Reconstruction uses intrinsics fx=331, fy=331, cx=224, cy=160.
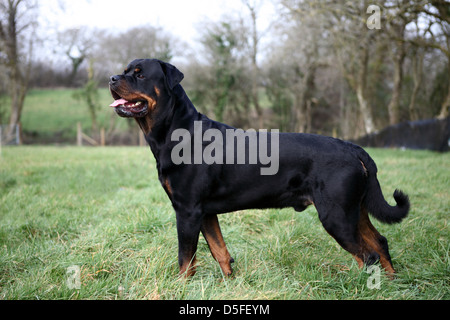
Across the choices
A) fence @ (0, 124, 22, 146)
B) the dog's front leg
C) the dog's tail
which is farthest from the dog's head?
fence @ (0, 124, 22, 146)

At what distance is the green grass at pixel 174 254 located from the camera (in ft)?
7.84

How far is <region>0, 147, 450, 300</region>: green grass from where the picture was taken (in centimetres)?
239

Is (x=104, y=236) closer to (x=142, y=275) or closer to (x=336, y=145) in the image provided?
(x=142, y=275)

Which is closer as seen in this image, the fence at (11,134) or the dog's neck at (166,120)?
the dog's neck at (166,120)

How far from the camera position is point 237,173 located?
2.69 metres

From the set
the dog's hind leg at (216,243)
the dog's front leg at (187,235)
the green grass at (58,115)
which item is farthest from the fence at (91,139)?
the dog's front leg at (187,235)

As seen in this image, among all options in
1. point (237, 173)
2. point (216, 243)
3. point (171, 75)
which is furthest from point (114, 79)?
point (216, 243)

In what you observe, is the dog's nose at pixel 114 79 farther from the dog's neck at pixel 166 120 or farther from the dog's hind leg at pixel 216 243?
the dog's hind leg at pixel 216 243

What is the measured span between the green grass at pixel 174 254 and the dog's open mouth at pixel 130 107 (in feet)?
3.96

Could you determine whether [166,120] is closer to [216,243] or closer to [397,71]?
[216,243]

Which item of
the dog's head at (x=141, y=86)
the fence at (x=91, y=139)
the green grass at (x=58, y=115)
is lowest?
the fence at (x=91, y=139)

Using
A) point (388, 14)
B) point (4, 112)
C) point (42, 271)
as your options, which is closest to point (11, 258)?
point (42, 271)

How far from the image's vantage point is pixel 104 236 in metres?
3.38
